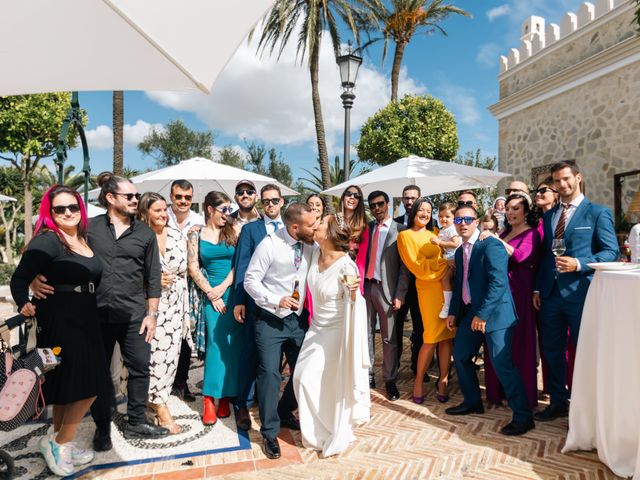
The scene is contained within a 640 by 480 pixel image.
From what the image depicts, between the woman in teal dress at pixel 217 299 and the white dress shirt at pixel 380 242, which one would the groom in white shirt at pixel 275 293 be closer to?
the woman in teal dress at pixel 217 299

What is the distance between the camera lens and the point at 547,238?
4.28 metres

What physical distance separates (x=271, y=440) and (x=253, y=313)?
3.44 feet

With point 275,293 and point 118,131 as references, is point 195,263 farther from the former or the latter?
point 118,131

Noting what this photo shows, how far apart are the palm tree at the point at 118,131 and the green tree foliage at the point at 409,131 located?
845 centimetres

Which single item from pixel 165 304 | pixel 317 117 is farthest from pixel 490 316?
pixel 317 117

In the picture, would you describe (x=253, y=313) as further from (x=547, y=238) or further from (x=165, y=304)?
(x=547, y=238)

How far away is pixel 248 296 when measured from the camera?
13.4 ft

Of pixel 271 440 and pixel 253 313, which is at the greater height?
pixel 253 313

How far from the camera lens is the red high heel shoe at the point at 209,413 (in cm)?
430

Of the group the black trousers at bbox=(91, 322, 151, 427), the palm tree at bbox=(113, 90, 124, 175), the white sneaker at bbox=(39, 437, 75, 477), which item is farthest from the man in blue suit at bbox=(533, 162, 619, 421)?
the palm tree at bbox=(113, 90, 124, 175)

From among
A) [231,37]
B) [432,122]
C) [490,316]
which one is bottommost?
[490,316]

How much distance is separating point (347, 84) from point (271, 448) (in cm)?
702

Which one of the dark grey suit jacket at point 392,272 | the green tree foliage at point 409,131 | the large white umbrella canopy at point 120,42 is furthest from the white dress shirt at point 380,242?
the green tree foliage at point 409,131

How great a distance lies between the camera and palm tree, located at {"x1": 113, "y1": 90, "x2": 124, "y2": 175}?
12.0 metres
